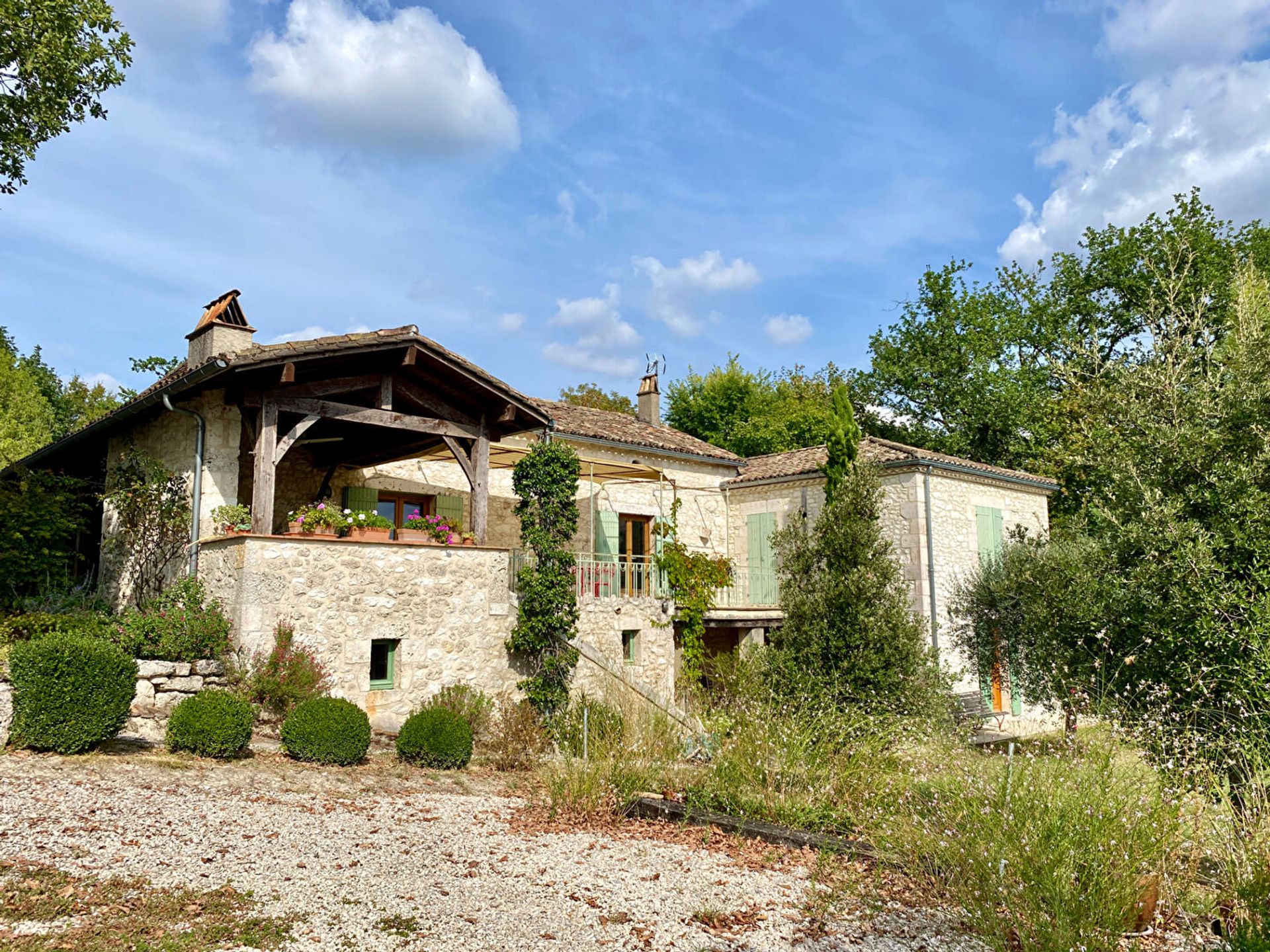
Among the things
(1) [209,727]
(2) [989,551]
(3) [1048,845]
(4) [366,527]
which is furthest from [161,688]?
(2) [989,551]

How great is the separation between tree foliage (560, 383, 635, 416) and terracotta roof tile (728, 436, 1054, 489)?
1636cm

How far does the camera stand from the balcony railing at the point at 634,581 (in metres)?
13.9

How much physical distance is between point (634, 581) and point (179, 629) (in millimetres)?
7329

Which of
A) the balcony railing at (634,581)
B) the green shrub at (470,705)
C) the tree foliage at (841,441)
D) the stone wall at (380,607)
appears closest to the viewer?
the stone wall at (380,607)

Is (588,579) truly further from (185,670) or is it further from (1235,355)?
(1235,355)

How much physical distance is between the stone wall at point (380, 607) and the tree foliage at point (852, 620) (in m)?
3.25

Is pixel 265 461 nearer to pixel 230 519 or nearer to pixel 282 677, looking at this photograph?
pixel 230 519

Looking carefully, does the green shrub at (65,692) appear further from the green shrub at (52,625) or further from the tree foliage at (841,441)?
the tree foliage at (841,441)

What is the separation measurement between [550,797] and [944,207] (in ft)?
28.1

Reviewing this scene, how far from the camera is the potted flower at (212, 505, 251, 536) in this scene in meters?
11.3

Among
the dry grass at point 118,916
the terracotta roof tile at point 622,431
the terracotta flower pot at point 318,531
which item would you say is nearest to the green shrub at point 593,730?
the dry grass at point 118,916

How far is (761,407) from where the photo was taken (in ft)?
106

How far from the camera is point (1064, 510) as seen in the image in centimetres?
2428

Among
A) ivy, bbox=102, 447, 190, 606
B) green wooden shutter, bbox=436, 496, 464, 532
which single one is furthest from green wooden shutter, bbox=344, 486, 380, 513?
ivy, bbox=102, 447, 190, 606
